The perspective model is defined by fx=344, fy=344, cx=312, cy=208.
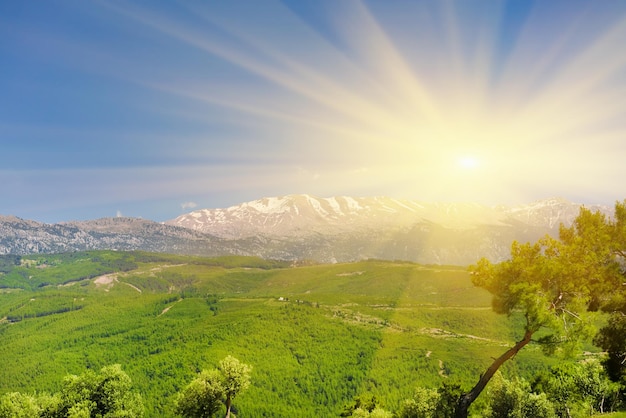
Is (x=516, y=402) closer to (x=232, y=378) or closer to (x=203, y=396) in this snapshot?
(x=232, y=378)

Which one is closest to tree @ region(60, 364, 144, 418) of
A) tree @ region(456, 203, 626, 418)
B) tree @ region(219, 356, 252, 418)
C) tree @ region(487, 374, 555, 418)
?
tree @ region(219, 356, 252, 418)

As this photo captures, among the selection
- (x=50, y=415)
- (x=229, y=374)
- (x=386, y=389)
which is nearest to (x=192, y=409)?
(x=229, y=374)

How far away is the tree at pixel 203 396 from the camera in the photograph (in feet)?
177

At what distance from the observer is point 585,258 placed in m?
26.5

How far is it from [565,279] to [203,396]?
169 ft

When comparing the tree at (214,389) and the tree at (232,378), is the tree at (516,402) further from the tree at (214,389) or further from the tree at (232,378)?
the tree at (214,389)

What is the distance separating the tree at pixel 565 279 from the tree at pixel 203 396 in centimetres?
4132

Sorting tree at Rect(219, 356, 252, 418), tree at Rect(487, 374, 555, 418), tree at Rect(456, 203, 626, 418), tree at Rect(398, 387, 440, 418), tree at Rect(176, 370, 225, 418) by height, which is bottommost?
tree at Rect(398, 387, 440, 418)

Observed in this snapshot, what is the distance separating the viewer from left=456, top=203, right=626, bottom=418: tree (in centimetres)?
2577

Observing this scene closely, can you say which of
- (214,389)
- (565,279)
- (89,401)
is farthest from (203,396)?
(565,279)

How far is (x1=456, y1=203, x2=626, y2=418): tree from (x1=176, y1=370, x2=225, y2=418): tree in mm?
41317

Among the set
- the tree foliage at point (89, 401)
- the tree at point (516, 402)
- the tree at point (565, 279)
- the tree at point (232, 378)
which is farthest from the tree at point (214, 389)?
the tree at point (516, 402)

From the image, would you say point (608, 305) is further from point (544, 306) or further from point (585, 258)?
point (544, 306)

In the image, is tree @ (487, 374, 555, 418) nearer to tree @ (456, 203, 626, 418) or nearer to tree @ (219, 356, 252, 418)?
tree @ (219, 356, 252, 418)
